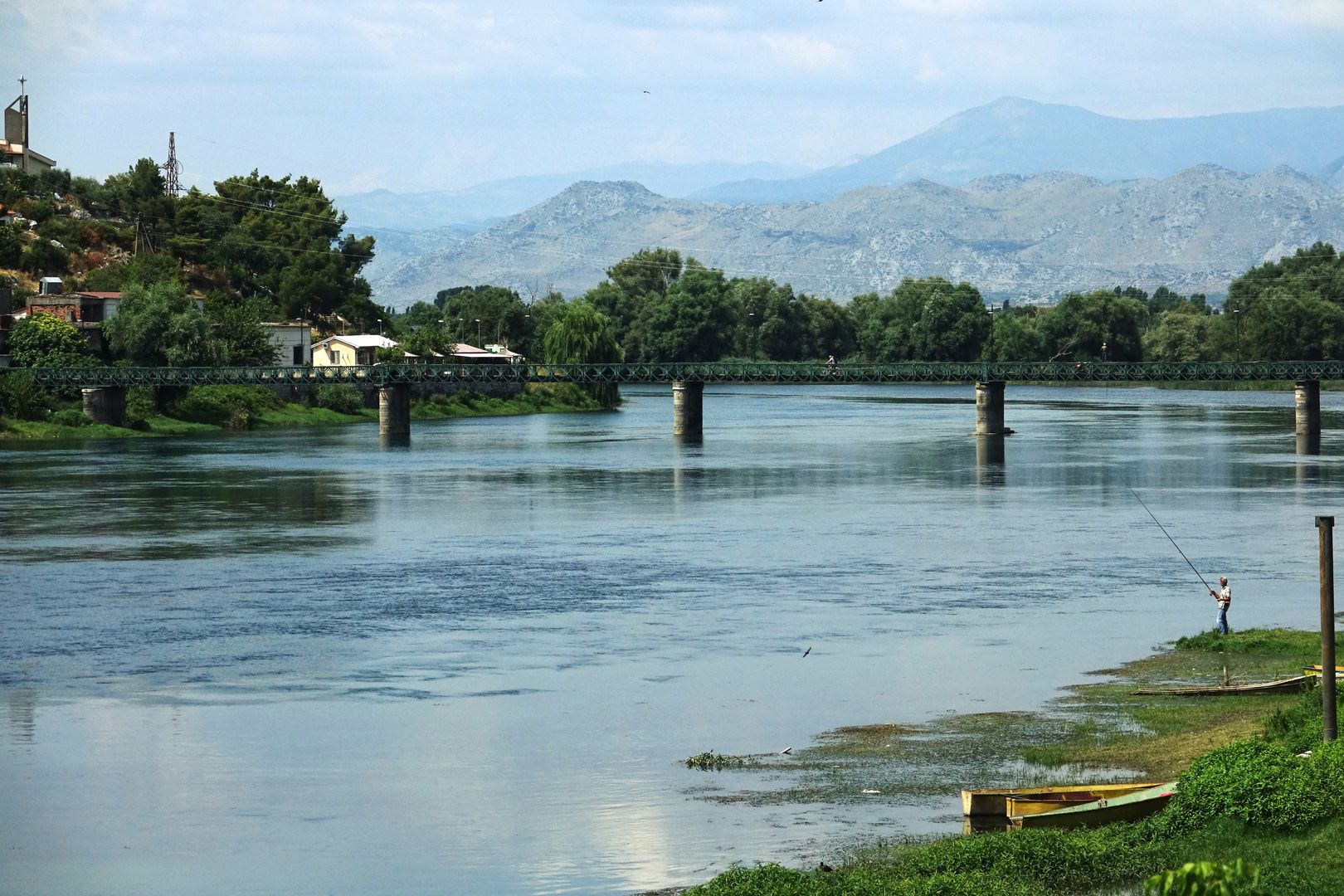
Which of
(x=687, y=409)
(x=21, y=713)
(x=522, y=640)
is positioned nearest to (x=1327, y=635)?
(x=522, y=640)

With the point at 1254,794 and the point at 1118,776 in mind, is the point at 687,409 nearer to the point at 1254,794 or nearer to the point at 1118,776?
the point at 1118,776

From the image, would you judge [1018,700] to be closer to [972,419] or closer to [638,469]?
[638,469]

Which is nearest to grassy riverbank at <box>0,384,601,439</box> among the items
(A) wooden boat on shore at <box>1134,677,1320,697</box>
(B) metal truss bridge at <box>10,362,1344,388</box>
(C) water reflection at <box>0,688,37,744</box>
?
(B) metal truss bridge at <box>10,362,1344,388</box>

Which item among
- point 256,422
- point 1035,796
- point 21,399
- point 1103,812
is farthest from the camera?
point 256,422

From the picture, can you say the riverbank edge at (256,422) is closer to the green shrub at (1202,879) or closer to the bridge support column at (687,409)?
the bridge support column at (687,409)

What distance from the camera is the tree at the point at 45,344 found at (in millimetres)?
156250

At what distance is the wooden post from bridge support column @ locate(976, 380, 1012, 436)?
106 metres

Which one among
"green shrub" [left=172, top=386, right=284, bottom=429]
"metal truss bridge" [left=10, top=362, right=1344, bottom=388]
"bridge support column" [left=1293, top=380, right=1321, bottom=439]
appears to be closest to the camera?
"bridge support column" [left=1293, top=380, right=1321, bottom=439]

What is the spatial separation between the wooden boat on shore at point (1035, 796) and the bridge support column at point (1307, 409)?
111 meters

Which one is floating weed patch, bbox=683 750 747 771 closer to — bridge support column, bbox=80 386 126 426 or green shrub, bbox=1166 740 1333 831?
green shrub, bbox=1166 740 1333 831

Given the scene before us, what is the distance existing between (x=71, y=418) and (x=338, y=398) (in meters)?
37.1

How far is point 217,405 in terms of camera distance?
534 ft

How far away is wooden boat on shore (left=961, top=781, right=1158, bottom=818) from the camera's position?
2781cm

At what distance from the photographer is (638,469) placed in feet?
379
